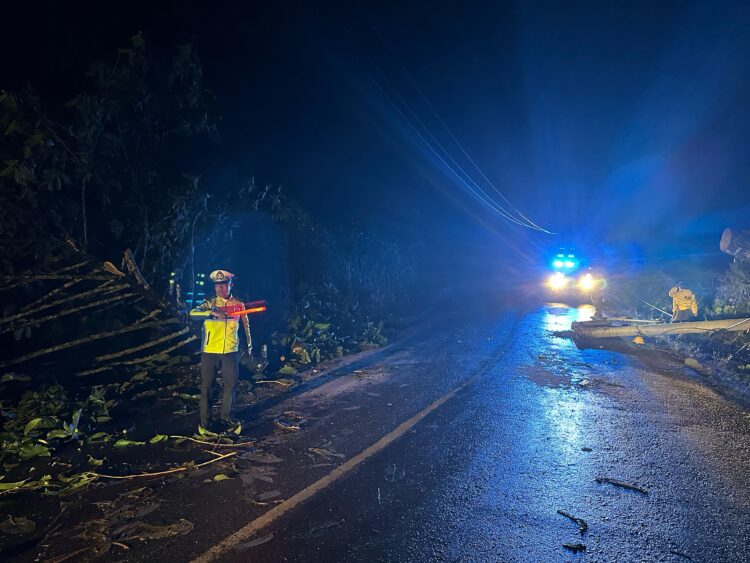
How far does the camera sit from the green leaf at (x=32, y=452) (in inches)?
187

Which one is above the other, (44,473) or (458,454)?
(458,454)

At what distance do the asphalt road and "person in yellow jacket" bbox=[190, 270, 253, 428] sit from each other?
2.07 feet

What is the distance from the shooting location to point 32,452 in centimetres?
477

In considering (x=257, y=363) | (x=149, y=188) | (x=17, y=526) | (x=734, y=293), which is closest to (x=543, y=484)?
(x=257, y=363)

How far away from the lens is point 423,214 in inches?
1403

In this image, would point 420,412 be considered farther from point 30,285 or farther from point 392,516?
point 30,285

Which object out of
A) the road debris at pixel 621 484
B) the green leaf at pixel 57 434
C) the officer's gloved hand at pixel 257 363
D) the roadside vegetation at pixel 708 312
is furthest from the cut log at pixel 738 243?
the green leaf at pixel 57 434

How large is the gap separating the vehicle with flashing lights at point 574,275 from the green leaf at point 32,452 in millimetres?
17436

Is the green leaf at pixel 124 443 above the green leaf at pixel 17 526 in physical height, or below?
above

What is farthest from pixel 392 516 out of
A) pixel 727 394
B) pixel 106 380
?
pixel 727 394

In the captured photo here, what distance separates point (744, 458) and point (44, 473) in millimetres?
7196

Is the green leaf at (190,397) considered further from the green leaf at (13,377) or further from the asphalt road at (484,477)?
the green leaf at (13,377)

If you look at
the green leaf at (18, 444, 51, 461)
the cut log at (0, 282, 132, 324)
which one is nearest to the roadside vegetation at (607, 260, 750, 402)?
the green leaf at (18, 444, 51, 461)

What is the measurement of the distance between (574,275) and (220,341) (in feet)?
56.6
